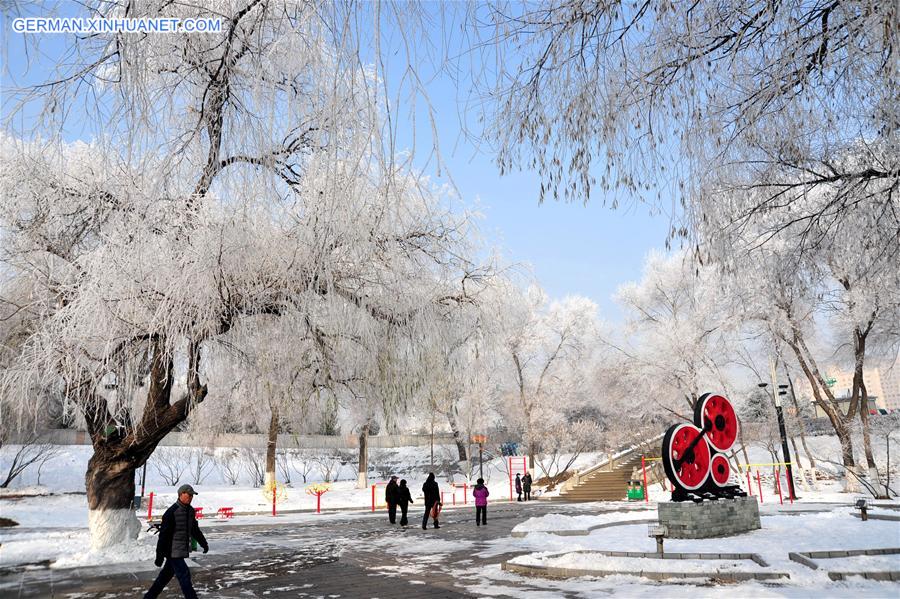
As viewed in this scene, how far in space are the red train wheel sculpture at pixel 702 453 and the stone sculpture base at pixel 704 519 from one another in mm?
329

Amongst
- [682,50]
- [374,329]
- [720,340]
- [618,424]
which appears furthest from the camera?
[618,424]

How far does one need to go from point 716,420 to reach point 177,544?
10630 millimetres

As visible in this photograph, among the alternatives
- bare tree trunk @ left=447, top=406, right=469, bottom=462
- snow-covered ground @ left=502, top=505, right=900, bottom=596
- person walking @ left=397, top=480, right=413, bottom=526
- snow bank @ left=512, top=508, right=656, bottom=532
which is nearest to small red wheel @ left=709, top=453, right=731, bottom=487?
snow-covered ground @ left=502, top=505, right=900, bottom=596

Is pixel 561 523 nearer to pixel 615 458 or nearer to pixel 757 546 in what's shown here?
pixel 757 546

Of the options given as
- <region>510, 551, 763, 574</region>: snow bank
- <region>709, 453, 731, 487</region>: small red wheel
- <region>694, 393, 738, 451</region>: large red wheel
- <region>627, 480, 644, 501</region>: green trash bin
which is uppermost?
<region>694, 393, 738, 451</region>: large red wheel

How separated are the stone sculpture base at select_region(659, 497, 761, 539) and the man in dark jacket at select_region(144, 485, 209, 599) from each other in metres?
8.09

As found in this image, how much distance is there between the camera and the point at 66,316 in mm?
10961

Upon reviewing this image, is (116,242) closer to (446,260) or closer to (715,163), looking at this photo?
(446,260)

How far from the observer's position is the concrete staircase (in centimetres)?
3075

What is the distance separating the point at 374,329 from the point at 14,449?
1320 inches

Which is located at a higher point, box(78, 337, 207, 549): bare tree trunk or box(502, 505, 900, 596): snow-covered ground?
box(78, 337, 207, 549): bare tree trunk

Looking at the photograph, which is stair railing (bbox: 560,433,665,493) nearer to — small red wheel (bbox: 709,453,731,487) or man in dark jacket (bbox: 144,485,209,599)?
small red wheel (bbox: 709,453,731,487)

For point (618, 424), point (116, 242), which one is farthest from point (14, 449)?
point (618, 424)

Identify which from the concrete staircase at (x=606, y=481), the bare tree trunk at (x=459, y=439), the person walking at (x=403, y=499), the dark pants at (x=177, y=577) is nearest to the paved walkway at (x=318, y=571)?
the person walking at (x=403, y=499)
